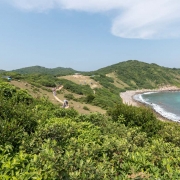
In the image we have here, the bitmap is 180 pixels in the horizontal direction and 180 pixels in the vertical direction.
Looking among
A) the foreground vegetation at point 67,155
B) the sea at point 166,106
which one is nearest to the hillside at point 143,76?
the sea at point 166,106

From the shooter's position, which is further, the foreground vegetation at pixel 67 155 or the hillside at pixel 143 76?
the hillside at pixel 143 76

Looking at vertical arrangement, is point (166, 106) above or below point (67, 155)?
below

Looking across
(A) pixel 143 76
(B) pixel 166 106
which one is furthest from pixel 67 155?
(A) pixel 143 76

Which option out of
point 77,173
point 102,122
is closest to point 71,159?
point 77,173

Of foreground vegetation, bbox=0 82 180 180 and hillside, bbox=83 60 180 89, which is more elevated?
hillside, bbox=83 60 180 89

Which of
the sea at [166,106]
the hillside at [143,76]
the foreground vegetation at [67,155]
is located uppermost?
the hillside at [143,76]

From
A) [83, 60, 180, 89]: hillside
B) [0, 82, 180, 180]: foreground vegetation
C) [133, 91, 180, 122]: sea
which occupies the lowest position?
[133, 91, 180, 122]: sea

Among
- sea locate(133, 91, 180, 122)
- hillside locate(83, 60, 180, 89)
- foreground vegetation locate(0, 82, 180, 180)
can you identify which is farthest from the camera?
hillside locate(83, 60, 180, 89)

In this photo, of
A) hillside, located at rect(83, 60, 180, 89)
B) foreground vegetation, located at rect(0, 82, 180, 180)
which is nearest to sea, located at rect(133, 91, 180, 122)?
hillside, located at rect(83, 60, 180, 89)

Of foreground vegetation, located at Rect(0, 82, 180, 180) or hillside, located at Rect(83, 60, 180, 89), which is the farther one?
hillside, located at Rect(83, 60, 180, 89)

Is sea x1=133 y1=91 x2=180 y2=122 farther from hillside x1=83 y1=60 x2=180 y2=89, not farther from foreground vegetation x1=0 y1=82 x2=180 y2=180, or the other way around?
foreground vegetation x1=0 y1=82 x2=180 y2=180

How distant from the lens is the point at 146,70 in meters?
169

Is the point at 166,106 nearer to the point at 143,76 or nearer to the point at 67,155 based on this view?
the point at 67,155

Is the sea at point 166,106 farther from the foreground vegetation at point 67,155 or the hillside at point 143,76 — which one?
the foreground vegetation at point 67,155
